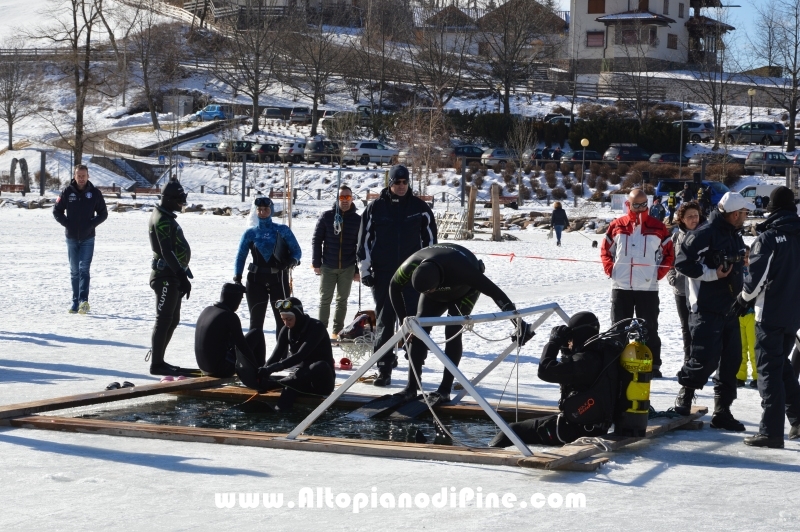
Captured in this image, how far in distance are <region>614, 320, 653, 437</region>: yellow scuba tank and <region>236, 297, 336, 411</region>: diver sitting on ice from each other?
2334 mm

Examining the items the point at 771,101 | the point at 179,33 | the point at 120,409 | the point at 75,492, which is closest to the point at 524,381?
the point at 120,409

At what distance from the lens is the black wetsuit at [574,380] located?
683 cm

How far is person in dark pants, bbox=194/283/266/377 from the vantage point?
352 inches

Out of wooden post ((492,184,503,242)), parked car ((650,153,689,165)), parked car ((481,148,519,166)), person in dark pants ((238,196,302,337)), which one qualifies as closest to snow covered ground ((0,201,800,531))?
person in dark pants ((238,196,302,337))

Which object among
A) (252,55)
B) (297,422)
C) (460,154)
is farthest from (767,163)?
(297,422)

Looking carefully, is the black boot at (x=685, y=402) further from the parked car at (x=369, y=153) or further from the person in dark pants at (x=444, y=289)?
the parked car at (x=369, y=153)

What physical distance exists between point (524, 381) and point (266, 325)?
4.14 meters

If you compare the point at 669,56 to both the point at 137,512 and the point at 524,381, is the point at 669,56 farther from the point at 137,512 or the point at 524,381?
the point at 137,512

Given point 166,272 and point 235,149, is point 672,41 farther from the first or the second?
point 166,272

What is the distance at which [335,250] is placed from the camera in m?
11.4

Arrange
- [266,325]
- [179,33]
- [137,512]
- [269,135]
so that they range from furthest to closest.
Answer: [179,33] < [269,135] < [266,325] < [137,512]

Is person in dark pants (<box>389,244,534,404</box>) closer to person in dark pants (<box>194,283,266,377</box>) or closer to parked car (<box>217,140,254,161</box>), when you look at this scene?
person in dark pants (<box>194,283,266,377</box>)

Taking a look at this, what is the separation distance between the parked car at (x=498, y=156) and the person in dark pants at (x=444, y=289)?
43.8m

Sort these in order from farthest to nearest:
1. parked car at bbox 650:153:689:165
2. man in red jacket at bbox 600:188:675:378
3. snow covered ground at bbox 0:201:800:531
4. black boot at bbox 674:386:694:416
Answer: parked car at bbox 650:153:689:165 → man in red jacket at bbox 600:188:675:378 → black boot at bbox 674:386:694:416 → snow covered ground at bbox 0:201:800:531
